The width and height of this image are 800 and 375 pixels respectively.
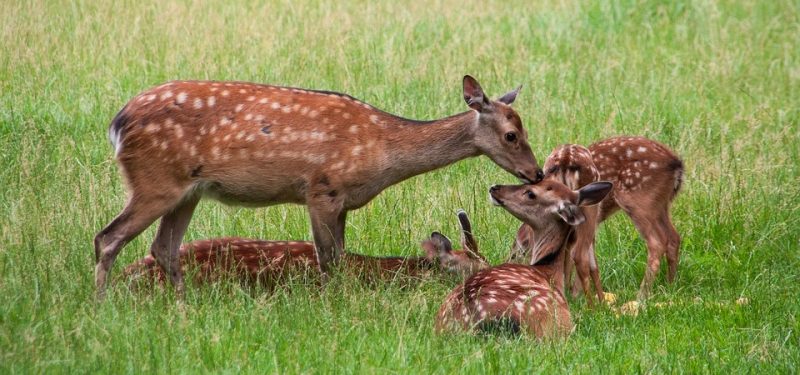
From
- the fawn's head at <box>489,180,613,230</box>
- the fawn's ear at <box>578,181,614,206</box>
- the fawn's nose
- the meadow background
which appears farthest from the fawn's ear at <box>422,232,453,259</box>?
the fawn's ear at <box>578,181,614,206</box>

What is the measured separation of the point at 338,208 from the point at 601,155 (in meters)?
1.80

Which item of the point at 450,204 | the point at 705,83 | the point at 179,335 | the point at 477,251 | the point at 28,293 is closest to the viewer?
the point at 179,335

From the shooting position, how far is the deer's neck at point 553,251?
7.96 metres

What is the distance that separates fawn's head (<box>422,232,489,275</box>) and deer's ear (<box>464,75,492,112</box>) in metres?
0.80

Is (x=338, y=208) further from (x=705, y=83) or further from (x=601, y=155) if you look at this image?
(x=705, y=83)

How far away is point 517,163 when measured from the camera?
8.48m

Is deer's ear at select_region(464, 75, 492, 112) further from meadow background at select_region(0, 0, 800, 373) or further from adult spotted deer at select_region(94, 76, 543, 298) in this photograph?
meadow background at select_region(0, 0, 800, 373)

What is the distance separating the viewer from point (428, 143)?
8523 mm

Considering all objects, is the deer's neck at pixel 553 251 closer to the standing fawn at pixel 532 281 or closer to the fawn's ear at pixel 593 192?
the standing fawn at pixel 532 281

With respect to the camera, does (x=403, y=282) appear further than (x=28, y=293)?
Yes

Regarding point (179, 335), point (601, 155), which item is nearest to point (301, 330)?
point (179, 335)

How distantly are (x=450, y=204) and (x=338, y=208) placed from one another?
155 centimetres

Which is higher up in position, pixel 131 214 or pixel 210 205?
pixel 131 214

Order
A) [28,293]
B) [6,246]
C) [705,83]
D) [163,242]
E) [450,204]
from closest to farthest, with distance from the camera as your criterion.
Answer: [28,293] → [6,246] → [163,242] → [450,204] → [705,83]
